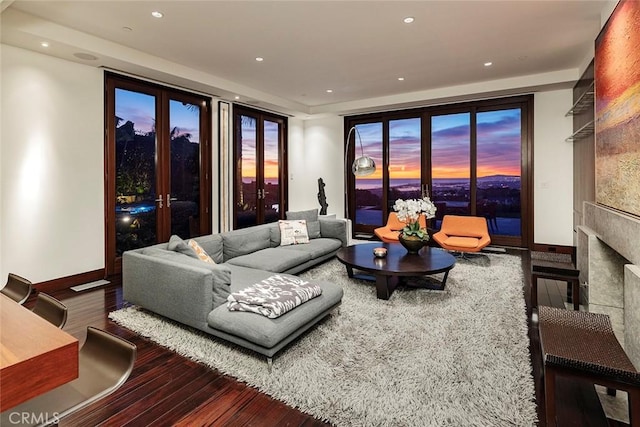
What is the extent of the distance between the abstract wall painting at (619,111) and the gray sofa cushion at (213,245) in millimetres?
3791

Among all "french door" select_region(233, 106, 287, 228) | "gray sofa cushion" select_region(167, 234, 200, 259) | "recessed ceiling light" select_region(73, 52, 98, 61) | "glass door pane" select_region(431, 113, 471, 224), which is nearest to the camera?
"gray sofa cushion" select_region(167, 234, 200, 259)

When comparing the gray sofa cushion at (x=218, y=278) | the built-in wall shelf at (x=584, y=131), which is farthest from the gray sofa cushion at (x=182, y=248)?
the built-in wall shelf at (x=584, y=131)

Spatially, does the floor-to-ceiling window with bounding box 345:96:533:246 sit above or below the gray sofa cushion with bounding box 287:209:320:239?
above

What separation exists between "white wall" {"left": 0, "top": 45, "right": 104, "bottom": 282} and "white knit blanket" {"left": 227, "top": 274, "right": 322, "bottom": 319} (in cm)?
291

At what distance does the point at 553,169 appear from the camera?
5.93 meters

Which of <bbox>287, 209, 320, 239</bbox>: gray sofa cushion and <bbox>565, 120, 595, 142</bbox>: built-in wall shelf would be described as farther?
<bbox>287, 209, 320, 239</bbox>: gray sofa cushion

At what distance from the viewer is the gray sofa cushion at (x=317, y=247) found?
15.5ft

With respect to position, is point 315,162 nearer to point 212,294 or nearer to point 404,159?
point 404,159

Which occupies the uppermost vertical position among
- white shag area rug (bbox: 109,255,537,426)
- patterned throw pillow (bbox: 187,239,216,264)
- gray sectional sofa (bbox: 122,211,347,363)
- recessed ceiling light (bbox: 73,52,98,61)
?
recessed ceiling light (bbox: 73,52,98,61)

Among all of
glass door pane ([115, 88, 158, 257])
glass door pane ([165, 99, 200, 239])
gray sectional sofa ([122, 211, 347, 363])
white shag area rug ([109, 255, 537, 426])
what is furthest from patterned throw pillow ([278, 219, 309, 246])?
glass door pane ([115, 88, 158, 257])

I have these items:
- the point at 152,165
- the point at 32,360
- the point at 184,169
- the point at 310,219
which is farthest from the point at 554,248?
the point at 32,360

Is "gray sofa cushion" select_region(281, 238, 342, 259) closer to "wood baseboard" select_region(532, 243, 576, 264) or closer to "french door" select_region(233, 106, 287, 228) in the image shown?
"french door" select_region(233, 106, 287, 228)

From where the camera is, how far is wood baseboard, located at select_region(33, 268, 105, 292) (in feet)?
13.3

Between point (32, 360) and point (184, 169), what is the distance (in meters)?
5.14
